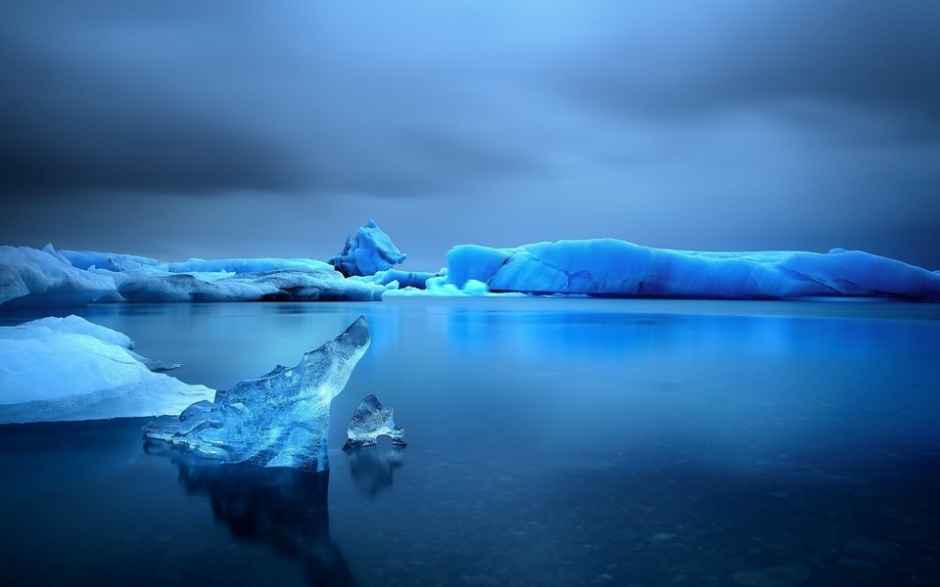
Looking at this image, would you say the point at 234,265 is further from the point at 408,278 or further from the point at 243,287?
the point at 243,287

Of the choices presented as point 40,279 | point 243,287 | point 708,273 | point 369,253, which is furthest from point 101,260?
point 708,273

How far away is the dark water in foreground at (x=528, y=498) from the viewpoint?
1500 millimetres

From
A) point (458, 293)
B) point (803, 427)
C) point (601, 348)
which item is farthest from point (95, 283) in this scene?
point (458, 293)

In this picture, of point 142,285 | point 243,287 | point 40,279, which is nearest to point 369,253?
point 243,287

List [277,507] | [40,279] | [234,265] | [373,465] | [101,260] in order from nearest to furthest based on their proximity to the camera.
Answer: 1. [277,507]
2. [373,465]
3. [40,279]
4. [101,260]
5. [234,265]

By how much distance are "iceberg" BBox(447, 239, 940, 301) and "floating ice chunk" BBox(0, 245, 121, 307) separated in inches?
661

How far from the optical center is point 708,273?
82.8ft

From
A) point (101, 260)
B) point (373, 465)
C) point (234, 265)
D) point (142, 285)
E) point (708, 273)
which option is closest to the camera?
point (373, 465)

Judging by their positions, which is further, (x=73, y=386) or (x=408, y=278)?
(x=408, y=278)

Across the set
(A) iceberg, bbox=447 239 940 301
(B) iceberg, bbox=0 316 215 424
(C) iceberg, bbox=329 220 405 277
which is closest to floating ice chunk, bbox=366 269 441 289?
(C) iceberg, bbox=329 220 405 277

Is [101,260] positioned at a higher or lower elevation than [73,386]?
higher

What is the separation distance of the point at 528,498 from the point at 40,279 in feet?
39.4

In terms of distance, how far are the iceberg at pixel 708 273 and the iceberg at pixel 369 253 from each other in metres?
12.2

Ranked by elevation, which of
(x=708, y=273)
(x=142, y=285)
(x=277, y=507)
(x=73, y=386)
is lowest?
(x=277, y=507)
